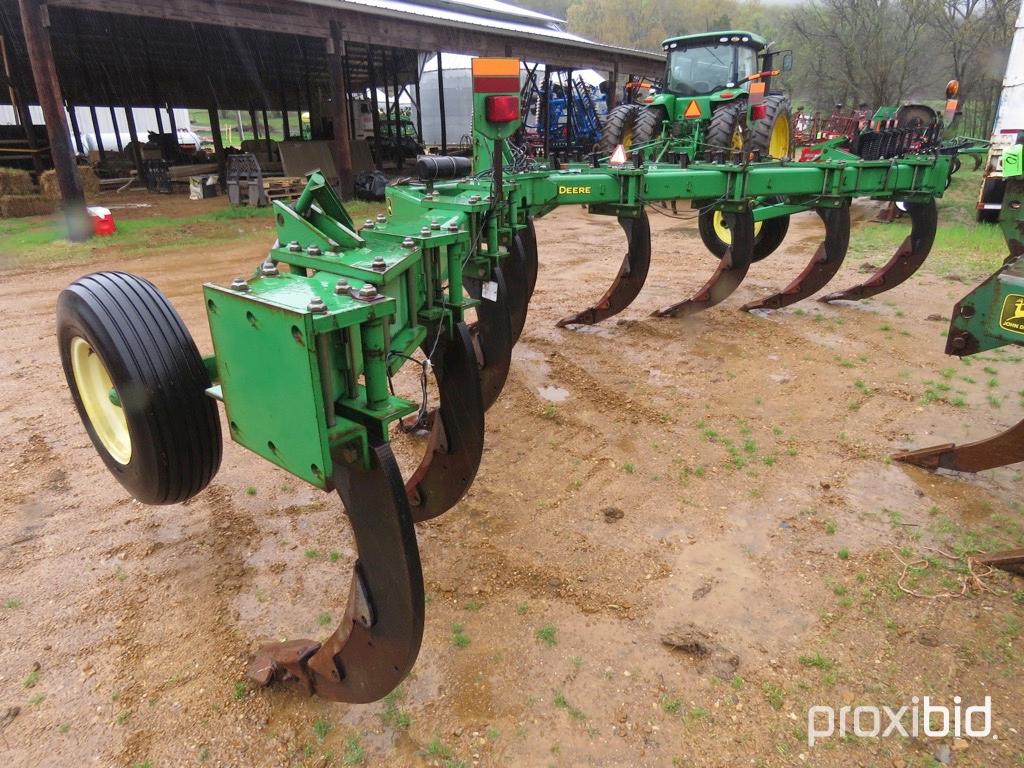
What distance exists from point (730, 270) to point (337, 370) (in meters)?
4.82

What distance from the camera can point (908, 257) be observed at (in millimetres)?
6336

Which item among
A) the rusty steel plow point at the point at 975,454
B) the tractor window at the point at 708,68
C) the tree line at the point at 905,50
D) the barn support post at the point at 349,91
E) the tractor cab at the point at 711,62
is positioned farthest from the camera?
the tree line at the point at 905,50

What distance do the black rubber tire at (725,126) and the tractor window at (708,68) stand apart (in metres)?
1.24

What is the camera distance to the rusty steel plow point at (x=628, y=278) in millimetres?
5242

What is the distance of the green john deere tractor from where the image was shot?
9.34m

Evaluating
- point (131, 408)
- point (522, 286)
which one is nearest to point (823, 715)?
point (131, 408)

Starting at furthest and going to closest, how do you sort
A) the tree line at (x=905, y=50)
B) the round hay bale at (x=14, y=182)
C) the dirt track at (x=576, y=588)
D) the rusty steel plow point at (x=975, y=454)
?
1. the tree line at (x=905, y=50)
2. the round hay bale at (x=14, y=182)
3. the rusty steel plow point at (x=975, y=454)
4. the dirt track at (x=576, y=588)

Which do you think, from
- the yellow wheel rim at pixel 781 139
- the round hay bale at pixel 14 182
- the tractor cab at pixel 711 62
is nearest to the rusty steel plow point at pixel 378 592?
the tractor cab at pixel 711 62

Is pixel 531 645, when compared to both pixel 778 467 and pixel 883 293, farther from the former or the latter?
pixel 883 293

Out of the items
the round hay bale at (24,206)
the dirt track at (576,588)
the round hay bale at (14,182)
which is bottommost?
the dirt track at (576,588)

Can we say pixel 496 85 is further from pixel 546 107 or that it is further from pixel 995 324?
pixel 546 107

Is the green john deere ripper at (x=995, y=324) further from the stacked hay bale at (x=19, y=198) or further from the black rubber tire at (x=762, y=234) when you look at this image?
the stacked hay bale at (x=19, y=198)

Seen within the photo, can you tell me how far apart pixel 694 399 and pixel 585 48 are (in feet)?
47.5

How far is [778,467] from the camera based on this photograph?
12.0ft
